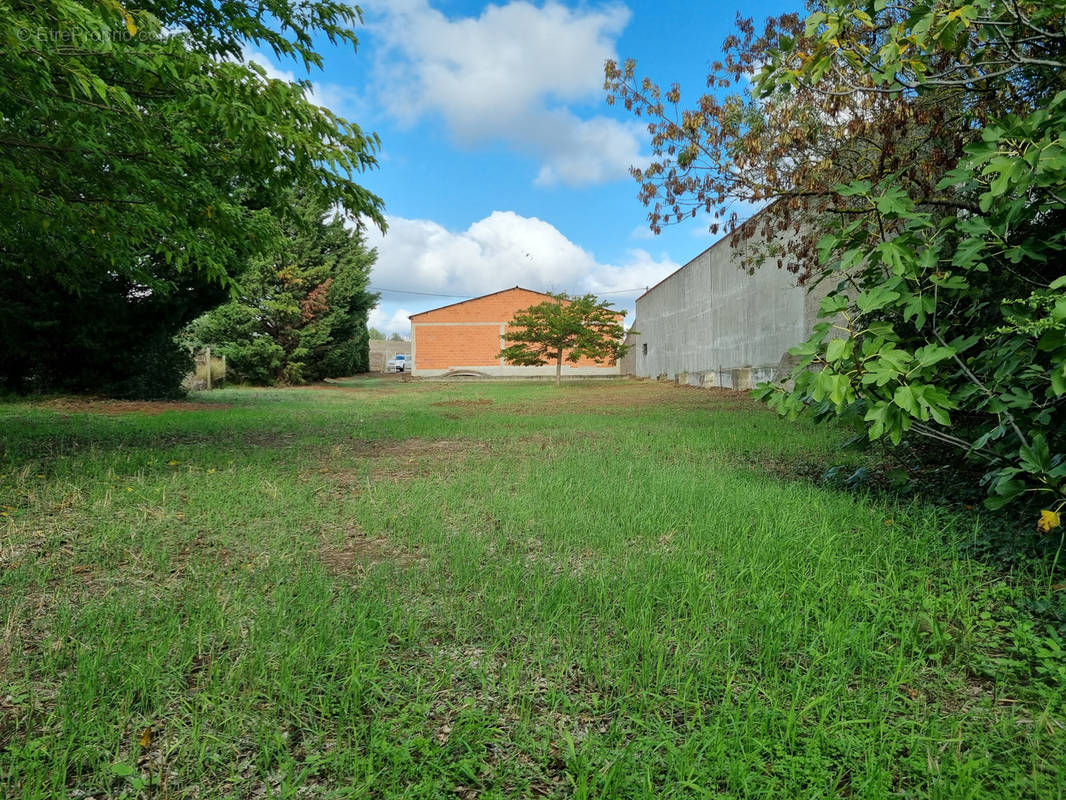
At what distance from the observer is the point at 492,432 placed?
8.21 m

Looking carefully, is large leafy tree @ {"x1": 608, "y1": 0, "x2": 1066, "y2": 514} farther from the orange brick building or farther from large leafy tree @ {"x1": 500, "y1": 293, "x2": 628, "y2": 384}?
the orange brick building

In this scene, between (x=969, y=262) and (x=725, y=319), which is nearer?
(x=969, y=262)

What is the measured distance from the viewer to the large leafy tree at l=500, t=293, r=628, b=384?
25062 millimetres

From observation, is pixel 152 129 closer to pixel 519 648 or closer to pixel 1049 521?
pixel 519 648

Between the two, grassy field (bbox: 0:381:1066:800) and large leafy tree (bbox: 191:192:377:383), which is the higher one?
large leafy tree (bbox: 191:192:377:383)

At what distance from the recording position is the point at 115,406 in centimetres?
1103

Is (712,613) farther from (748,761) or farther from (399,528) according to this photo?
(399,528)

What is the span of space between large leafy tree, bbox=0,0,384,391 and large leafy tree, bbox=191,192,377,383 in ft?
54.8

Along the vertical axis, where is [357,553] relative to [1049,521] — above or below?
below

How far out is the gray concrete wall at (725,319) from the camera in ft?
44.1

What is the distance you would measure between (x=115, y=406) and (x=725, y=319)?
1573 centimetres

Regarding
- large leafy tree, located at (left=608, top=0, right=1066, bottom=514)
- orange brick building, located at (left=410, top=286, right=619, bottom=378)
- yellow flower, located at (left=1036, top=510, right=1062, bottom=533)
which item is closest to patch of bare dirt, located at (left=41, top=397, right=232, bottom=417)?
large leafy tree, located at (left=608, top=0, right=1066, bottom=514)

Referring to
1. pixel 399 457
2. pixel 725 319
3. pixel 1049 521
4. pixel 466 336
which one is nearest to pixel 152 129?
pixel 399 457

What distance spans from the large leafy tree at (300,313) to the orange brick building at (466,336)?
10.4m
